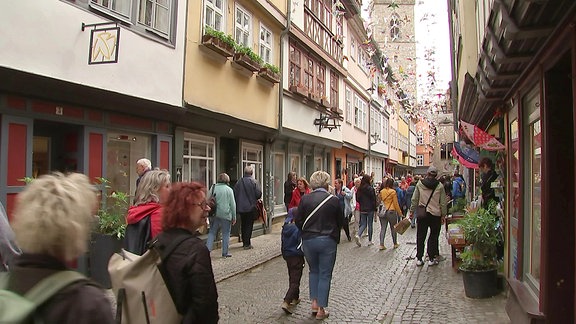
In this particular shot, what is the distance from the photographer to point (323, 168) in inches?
827

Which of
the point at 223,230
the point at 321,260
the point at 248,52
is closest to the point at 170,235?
the point at 321,260

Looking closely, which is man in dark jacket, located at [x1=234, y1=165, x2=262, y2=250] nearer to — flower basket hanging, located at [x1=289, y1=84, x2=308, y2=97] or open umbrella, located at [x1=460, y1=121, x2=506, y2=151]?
open umbrella, located at [x1=460, y1=121, x2=506, y2=151]

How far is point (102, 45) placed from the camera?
286 inches

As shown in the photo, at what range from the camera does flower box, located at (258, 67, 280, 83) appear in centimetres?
1355

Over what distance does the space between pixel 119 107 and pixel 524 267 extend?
644cm

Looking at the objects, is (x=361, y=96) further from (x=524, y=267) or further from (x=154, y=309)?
(x=154, y=309)

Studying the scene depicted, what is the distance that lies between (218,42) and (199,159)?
259 centimetres

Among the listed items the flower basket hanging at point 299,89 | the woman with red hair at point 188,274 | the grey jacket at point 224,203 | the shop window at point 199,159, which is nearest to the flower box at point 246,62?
the shop window at point 199,159

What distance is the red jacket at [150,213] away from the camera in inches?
153

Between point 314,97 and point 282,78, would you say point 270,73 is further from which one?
point 314,97

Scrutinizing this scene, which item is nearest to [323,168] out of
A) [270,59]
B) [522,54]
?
[270,59]

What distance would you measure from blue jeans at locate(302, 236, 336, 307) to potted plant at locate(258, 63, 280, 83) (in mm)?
8267

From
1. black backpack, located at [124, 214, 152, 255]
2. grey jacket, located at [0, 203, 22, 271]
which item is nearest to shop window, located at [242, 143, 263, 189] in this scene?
black backpack, located at [124, 214, 152, 255]

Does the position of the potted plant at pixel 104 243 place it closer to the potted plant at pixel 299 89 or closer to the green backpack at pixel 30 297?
the green backpack at pixel 30 297
